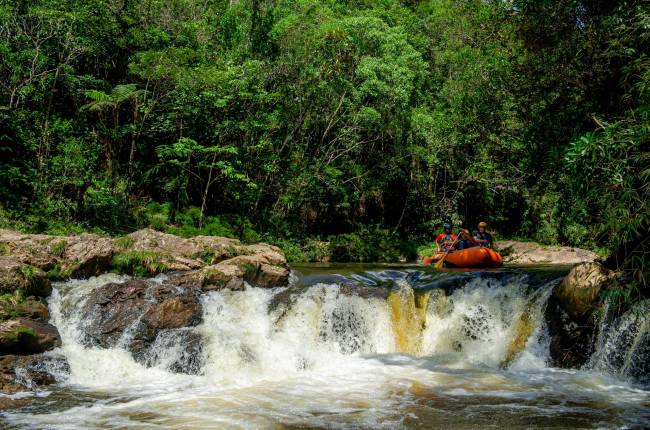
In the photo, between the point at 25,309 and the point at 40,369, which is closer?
the point at 40,369

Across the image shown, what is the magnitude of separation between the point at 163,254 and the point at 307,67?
459 inches

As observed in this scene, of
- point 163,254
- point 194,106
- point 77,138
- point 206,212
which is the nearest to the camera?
point 163,254

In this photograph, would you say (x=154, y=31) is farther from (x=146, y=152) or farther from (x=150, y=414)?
(x=150, y=414)

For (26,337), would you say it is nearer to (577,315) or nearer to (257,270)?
(257,270)

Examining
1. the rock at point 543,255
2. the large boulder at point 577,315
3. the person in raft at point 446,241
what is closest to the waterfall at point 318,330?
the large boulder at point 577,315

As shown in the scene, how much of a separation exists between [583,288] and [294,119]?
14917 mm

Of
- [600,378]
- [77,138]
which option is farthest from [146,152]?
[600,378]

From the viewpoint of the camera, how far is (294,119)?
2169 cm

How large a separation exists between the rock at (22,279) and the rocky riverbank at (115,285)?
0.01 m

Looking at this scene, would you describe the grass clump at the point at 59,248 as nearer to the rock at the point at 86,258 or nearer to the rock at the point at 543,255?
the rock at the point at 86,258

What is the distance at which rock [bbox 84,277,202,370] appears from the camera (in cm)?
897

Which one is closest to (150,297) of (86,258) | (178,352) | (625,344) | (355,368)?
(178,352)

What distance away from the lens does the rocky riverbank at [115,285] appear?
8109 millimetres

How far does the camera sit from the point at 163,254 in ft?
37.7
